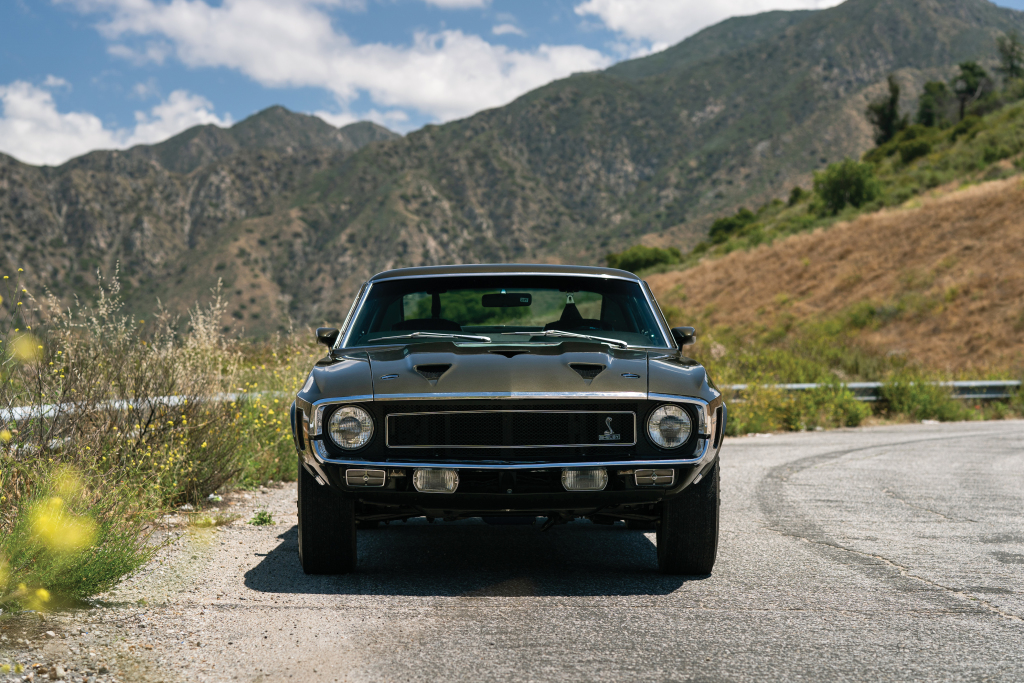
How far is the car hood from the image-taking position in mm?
4090

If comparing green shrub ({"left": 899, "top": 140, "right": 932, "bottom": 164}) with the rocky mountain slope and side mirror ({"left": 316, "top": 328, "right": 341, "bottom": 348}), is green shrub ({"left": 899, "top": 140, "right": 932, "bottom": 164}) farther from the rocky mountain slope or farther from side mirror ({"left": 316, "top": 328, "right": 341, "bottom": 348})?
side mirror ({"left": 316, "top": 328, "right": 341, "bottom": 348})

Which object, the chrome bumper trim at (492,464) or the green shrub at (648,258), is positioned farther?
the green shrub at (648,258)

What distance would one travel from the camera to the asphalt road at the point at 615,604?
3.33m

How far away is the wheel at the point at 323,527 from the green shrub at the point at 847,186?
54.8 m

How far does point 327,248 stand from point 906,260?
11837cm

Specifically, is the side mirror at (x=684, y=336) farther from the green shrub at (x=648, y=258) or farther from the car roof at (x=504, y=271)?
the green shrub at (x=648, y=258)

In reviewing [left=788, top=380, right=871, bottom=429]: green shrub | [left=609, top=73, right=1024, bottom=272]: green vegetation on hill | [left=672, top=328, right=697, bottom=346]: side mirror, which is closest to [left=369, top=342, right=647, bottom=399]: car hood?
[left=672, top=328, right=697, bottom=346]: side mirror

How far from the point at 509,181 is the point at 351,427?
158 m

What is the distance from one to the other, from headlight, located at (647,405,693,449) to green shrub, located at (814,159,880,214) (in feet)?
178

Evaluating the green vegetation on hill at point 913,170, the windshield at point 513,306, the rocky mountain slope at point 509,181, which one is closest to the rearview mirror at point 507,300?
the windshield at point 513,306

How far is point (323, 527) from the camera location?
4.49 meters

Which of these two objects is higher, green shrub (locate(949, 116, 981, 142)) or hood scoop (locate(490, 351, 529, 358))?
green shrub (locate(949, 116, 981, 142))

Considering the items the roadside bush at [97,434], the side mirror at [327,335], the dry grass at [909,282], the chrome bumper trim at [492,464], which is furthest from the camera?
the dry grass at [909,282]

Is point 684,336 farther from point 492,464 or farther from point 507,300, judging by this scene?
point 492,464
